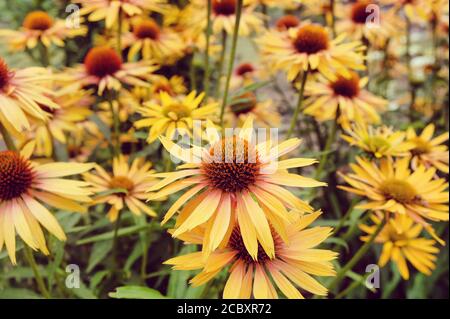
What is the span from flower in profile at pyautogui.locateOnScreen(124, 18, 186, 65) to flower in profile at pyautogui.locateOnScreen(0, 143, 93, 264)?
898mm

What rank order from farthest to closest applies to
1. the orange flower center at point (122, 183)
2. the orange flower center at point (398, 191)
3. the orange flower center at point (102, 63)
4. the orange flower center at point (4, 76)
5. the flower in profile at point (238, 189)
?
1. the orange flower center at point (102, 63)
2. the orange flower center at point (122, 183)
3. the orange flower center at point (398, 191)
4. the orange flower center at point (4, 76)
5. the flower in profile at point (238, 189)

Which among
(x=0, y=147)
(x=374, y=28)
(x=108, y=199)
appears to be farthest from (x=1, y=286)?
(x=374, y=28)

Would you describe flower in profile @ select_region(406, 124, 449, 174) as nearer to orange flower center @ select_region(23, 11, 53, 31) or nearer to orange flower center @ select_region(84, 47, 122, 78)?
A: orange flower center @ select_region(84, 47, 122, 78)

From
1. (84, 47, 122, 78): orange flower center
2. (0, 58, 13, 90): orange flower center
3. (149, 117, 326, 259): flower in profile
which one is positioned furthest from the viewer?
(84, 47, 122, 78): orange flower center

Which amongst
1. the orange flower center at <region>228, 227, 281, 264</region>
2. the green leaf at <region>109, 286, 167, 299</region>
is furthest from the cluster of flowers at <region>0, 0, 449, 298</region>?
the green leaf at <region>109, 286, 167, 299</region>

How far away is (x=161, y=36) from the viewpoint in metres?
2.05

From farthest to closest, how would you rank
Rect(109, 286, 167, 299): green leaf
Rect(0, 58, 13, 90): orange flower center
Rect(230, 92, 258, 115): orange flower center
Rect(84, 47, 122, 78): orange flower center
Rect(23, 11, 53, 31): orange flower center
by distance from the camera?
Rect(23, 11, 53, 31): orange flower center → Rect(230, 92, 258, 115): orange flower center → Rect(84, 47, 122, 78): orange flower center → Rect(0, 58, 13, 90): orange flower center → Rect(109, 286, 167, 299): green leaf

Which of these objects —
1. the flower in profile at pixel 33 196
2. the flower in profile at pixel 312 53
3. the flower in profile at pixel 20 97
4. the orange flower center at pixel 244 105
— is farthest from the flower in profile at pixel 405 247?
the flower in profile at pixel 20 97

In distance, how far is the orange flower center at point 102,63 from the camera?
166 cm

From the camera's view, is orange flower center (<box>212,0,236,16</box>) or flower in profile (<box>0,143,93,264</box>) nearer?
flower in profile (<box>0,143,93,264</box>)

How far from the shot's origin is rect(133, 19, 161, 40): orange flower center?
197cm

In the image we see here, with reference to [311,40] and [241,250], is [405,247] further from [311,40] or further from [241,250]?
[241,250]

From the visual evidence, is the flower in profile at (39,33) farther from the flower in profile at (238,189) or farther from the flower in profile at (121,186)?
the flower in profile at (238,189)

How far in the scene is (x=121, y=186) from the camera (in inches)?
56.4
